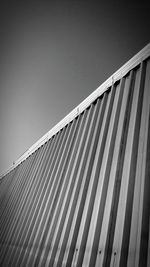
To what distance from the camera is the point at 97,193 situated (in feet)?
8.13

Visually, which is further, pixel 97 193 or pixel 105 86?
pixel 105 86

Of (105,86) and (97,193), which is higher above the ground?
(105,86)

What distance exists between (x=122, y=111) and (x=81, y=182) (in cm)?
98

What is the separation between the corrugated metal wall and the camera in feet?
6.14

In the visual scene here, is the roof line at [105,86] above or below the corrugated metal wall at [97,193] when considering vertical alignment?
above

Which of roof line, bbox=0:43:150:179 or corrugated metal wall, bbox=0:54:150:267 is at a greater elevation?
roof line, bbox=0:43:150:179

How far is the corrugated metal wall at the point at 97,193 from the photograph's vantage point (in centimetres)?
187

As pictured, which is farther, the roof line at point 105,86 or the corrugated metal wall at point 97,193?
the roof line at point 105,86

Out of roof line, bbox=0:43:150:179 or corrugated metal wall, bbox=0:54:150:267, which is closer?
corrugated metal wall, bbox=0:54:150:267

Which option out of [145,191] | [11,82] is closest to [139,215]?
[145,191]

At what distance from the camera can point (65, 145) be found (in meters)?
3.89

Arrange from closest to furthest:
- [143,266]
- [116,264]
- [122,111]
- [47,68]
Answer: [143,266], [116,264], [122,111], [47,68]

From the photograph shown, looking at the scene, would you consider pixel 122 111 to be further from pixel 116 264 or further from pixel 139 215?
pixel 116 264

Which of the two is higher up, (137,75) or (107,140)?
(137,75)
